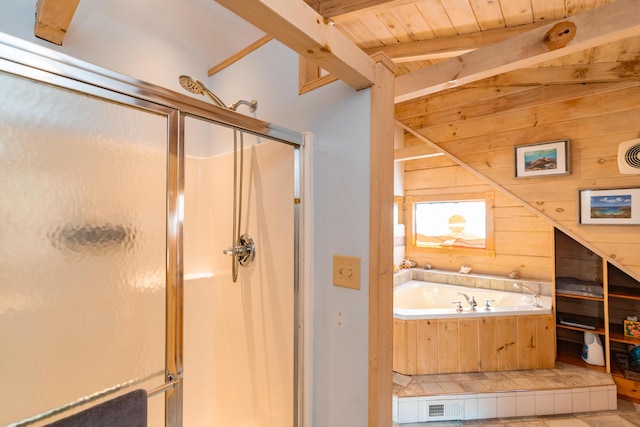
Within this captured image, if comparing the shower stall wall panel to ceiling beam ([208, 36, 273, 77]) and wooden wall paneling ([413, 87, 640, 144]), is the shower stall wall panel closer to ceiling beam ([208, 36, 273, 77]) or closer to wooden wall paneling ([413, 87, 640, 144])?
ceiling beam ([208, 36, 273, 77])

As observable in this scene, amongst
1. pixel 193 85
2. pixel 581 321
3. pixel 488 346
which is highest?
pixel 193 85

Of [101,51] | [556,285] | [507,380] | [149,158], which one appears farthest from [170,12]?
[556,285]

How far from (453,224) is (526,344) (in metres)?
1.55

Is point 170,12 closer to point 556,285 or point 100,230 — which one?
point 100,230

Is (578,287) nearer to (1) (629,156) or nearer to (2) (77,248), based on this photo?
(1) (629,156)

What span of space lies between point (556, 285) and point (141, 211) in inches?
135

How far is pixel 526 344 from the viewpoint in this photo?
242 centimetres

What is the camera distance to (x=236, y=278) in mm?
1611

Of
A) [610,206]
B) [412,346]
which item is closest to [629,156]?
[610,206]

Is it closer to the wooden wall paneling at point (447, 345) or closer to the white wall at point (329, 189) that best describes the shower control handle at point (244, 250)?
the white wall at point (329, 189)

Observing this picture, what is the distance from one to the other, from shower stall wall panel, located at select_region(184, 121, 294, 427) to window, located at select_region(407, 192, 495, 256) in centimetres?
288

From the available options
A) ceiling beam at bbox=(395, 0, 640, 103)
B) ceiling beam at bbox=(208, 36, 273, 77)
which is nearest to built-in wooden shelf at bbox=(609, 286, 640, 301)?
ceiling beam at bbox=(395, 0, 640, 103)

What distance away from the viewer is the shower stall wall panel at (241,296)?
1345 millimetres

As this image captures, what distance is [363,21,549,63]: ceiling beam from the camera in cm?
188
